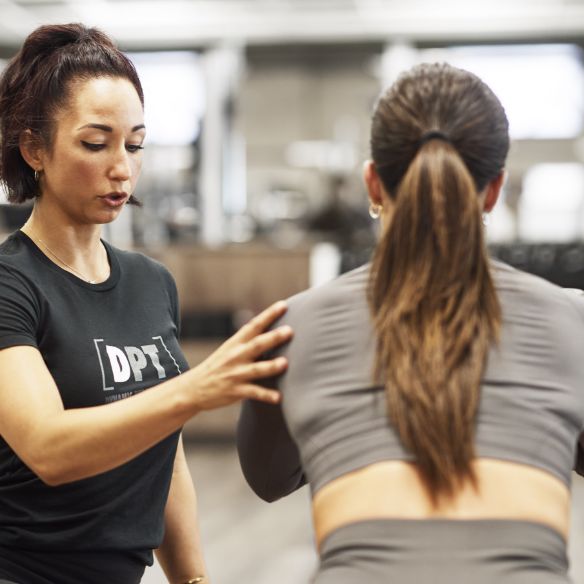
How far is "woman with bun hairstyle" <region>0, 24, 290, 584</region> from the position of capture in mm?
1154

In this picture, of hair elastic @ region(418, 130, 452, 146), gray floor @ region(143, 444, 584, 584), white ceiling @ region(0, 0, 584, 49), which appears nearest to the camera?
hair elastic @ region(418, 130, 452, 146)

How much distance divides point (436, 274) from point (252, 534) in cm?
303

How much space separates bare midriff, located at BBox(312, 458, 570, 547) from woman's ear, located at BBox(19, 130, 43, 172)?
72 cm

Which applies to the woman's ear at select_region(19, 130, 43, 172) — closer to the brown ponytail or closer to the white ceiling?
the brown ponytail

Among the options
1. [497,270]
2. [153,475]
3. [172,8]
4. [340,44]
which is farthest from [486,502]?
[340,44]

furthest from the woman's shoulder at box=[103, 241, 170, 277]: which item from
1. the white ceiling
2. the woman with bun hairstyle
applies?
the white ceiling

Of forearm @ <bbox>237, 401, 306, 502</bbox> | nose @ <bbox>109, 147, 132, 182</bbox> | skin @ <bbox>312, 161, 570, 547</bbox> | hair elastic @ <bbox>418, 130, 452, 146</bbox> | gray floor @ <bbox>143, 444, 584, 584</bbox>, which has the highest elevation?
hair elastic @ <bbox>418, 130, 452, 146</bbox>

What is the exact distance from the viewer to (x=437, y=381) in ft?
3.14

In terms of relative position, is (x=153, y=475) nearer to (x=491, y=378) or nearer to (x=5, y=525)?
(x=5, y=525)

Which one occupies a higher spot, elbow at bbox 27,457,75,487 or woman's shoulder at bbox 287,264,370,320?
woman's shoulder at bbox 287,264,370,320

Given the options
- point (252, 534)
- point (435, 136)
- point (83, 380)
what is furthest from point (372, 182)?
point (252, 534)

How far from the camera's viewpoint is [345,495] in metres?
0.96

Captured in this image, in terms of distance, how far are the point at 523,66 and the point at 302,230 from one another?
279 centimetres

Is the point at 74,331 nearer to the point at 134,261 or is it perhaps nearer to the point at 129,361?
the point at 129,361
